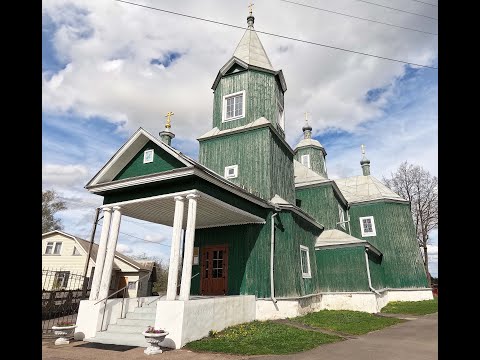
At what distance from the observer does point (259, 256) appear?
47.0ft

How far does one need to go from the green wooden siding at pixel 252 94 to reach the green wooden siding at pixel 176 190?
230 inches

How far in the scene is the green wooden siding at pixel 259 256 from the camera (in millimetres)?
14133

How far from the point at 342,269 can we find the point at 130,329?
12.4 m

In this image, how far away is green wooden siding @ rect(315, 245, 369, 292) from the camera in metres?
18.1

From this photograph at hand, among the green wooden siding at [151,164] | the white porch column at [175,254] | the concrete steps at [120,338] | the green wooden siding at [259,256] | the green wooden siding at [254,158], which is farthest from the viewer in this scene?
the green wooden siding at [254,158]

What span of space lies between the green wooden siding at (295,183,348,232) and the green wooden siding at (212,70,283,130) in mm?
7007

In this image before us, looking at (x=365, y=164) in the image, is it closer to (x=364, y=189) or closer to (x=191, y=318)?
(x=364, y=189)

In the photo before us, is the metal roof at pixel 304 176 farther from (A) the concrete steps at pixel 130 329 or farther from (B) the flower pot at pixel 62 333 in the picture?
(B) the flower pot at pixel 62 333

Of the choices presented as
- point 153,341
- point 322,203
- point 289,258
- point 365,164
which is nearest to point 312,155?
point 365,164

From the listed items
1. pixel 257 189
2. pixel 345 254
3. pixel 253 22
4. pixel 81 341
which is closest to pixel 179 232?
pixel 81 341

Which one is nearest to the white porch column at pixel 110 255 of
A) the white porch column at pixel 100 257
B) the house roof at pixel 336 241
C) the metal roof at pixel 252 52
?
the white porch column at pixel 100 257

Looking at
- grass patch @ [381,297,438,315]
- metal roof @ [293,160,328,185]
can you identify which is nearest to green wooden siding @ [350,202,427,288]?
grass patch @ [381,297,438,315]

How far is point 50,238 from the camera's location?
97.7 ft
